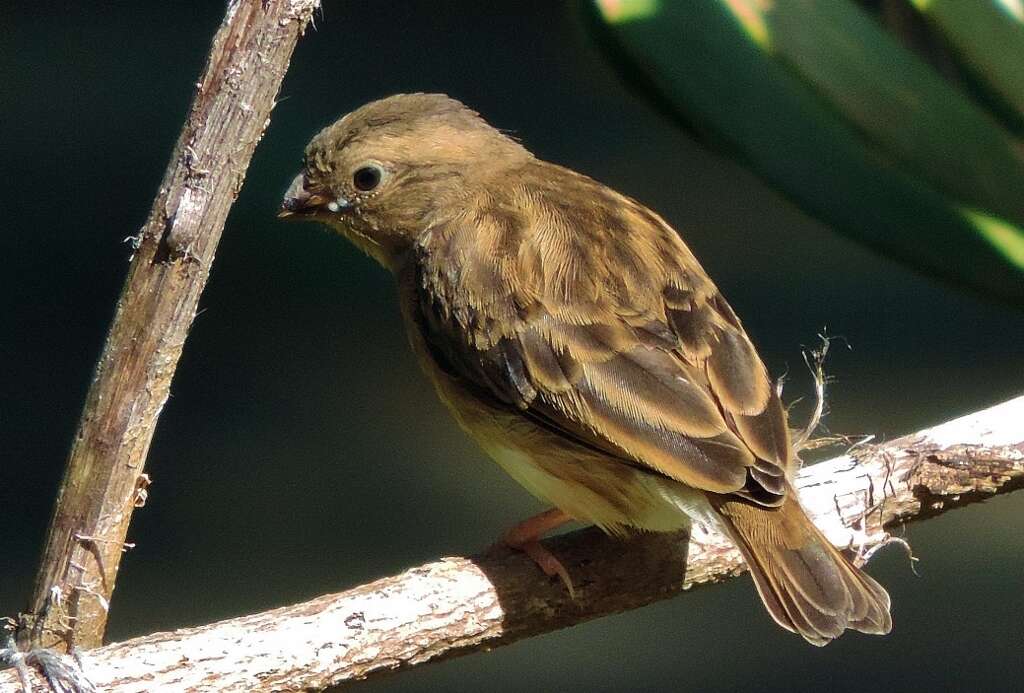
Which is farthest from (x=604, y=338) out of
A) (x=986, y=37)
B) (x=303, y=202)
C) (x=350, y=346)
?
(x=350, y=346)

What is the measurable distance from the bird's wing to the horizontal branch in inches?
14.0

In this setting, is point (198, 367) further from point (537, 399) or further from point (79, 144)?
point (537, 399)

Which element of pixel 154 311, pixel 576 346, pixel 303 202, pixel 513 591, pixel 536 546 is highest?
pixel 303 202

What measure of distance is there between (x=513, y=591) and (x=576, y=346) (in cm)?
65

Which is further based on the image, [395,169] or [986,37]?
[395,169]

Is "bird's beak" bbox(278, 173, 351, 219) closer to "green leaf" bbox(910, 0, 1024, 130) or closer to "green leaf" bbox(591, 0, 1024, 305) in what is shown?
"green leaf" bbox(591, 0, 1024, 305)

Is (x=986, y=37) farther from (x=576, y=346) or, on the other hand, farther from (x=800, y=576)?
(x=800, y=576)

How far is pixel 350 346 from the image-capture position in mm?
7051

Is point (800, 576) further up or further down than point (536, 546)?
further down

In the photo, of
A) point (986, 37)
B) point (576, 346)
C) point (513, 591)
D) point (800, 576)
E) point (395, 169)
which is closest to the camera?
point (800, 576)

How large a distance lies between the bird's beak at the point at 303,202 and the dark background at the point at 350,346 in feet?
8.23

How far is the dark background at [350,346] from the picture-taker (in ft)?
22.5

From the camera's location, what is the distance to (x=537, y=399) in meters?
3.74

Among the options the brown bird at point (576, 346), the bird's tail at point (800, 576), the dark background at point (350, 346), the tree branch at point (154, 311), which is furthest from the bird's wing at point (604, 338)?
the dark background at point (350, 346)
